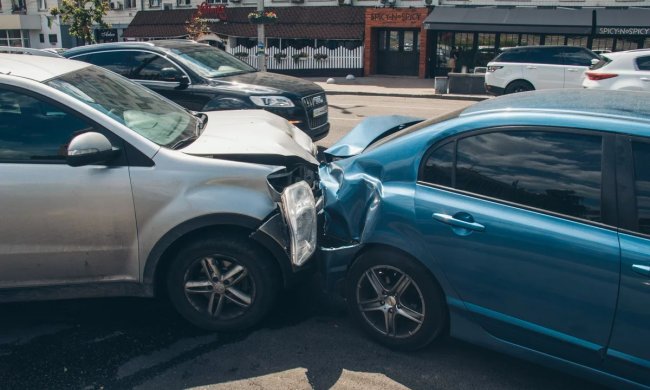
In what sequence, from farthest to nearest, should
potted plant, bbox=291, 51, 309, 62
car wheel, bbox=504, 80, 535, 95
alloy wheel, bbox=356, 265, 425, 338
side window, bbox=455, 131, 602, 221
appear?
potted plant, bbox=291, 51, 309, 62, car wheel, bbox=504, 80, 535, 95, alloy wheel, bbox=356, 265, 425, 338, side window, bbox=455, 131, 602, 221

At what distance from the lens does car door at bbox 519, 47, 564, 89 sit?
1543 centimetres

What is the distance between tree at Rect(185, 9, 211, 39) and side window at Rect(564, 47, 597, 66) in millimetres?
16918

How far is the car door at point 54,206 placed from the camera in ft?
11.6

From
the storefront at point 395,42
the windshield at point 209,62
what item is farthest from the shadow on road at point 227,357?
the storefront at point 395,42

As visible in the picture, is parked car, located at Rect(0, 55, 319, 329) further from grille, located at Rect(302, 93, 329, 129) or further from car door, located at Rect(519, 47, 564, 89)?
car door, located at Rect(519, 47, 564, 89)

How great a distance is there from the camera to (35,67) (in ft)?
13.0

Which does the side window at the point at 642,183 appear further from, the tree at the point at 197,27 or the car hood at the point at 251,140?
the tree at the point at 197,27

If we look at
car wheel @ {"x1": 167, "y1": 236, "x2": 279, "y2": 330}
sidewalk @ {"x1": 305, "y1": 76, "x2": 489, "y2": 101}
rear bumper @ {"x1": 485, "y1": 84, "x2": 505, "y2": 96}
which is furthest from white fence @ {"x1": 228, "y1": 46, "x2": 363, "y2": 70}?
car wheel @ {"x1": 167, "y1": 236, "x2": 279, "y2": 330}

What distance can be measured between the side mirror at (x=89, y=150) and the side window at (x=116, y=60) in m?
4.96

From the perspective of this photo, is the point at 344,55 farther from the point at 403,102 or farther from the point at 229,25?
the point at 403,102

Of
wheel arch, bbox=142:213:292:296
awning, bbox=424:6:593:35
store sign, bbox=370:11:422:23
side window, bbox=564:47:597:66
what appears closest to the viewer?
wheel arch, bbox=142:213:292:296

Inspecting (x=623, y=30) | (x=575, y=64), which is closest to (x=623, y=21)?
(x=623, y=30)

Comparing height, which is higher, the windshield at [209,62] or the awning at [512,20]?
the awning at [512,20]

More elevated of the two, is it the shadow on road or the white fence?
the white fence
